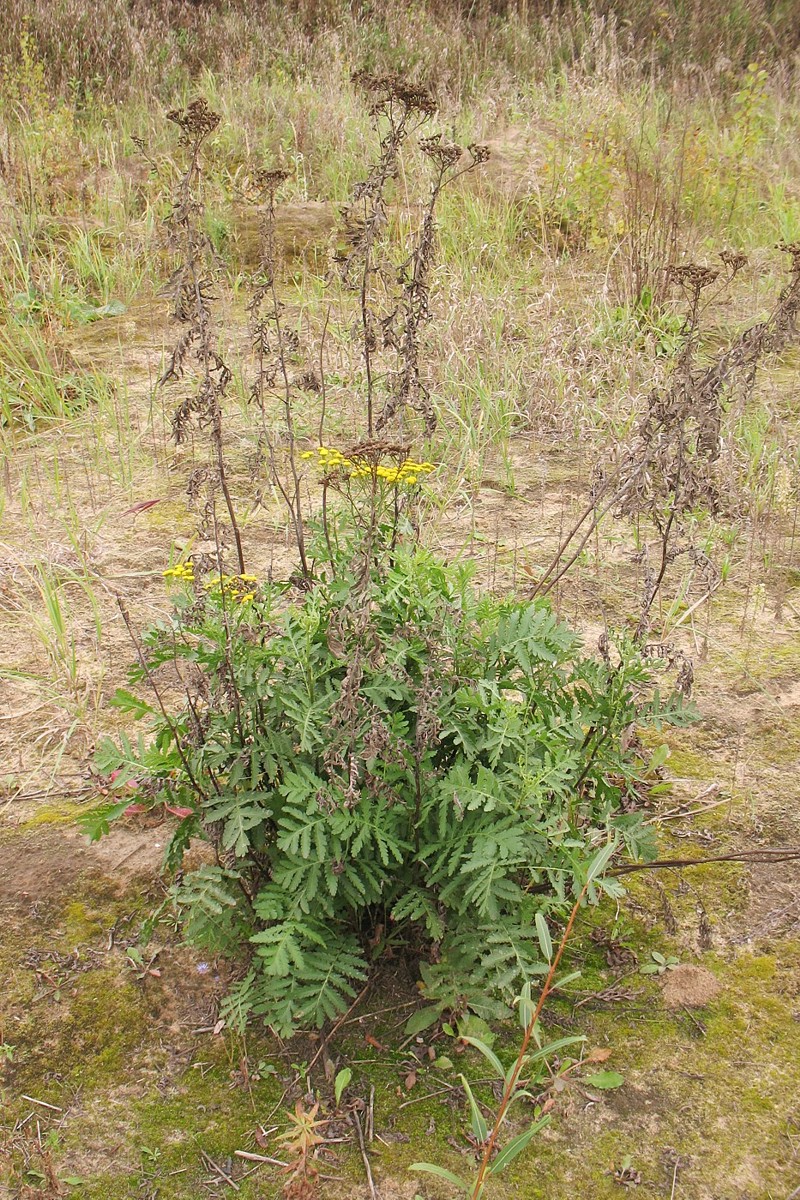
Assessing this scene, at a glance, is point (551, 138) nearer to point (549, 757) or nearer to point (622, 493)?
point (622, 493)

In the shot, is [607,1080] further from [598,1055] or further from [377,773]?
[377,773]

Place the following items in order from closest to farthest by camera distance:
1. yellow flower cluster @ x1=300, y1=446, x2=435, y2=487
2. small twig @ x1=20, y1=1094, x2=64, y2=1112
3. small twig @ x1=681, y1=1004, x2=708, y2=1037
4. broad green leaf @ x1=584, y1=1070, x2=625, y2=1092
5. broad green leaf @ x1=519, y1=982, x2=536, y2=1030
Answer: broad green leaf @ x1=519, y1=982, x2=536, y2=1030 → broad green leaf @ x1=584, y1=1070, x2=625, y2=1092 → yellow flower cluster @ x1=300, y1=446, x2=435, y2=487 → small twig @ x1=20, y1=1094, x2=64, y2=1112 → small twig @ x1=681, y1=1004, x2=708, y2=1037

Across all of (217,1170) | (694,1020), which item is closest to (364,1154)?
(217,1170)

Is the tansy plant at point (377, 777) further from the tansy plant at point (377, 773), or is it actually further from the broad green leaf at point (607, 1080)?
the broad green leaf at point (607, 1080)

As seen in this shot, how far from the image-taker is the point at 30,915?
237 centimetres

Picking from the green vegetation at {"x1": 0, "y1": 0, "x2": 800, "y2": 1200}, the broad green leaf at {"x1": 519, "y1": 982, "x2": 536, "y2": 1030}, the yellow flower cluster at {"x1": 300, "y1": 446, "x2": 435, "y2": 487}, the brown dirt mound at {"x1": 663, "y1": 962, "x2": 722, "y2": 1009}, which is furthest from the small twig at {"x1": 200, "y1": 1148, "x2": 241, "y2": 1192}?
the yellow flower cluster at {"x1": 300, "y1": 446, "x2": 435, "y2": 487}

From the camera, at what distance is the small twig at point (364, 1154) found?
6.04 ft

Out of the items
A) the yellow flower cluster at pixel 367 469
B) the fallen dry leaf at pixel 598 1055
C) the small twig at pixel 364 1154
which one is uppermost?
the yellow flower cluster at pixel 367 469

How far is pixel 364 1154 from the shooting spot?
6.23 feet

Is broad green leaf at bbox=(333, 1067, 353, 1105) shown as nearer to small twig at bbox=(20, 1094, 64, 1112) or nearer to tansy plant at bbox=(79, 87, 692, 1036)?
tansy plant at bbox=(79, 87, 692, 1036)

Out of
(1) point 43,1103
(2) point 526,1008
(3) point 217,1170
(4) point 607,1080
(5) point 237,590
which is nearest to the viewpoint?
(2) point 526,1008

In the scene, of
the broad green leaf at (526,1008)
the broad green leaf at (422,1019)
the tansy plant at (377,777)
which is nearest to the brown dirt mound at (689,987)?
the tansy plant at (377,777)

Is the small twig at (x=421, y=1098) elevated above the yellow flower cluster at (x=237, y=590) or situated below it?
below

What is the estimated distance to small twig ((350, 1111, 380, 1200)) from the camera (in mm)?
1842
